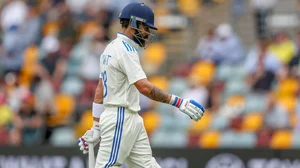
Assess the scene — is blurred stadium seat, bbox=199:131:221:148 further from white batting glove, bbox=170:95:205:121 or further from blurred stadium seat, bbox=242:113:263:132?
white batting glove, bbox=170:95:205:121

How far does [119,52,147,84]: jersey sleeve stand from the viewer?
6523 mm

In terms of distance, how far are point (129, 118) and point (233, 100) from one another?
5576mm

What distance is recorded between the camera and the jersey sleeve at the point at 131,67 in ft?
21.4

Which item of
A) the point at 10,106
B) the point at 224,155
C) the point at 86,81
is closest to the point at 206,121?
the point at 224,155

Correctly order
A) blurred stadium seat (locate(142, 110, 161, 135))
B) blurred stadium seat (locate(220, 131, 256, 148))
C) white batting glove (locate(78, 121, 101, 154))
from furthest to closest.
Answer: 1. blurred stadium seat (locate(142, 110, 161, 135))
2. blurred stadium seat (locate(220, 131, 256, 148))
3. white batting glove (locate(78, 121, 101, 154))

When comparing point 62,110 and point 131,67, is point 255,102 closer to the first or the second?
point 62,110

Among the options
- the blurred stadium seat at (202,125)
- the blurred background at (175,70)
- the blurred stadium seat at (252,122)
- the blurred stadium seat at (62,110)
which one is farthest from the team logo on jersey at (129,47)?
the blurred stadium seat at (62,110)

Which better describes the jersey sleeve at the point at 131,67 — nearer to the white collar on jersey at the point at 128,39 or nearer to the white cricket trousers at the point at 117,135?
the white collar on jersey at the point at 128,39

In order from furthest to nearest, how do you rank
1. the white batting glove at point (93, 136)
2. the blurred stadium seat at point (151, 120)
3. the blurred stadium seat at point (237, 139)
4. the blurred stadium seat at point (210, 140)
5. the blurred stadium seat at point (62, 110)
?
the blurred stadium seat at point (62, 110), the blurred stadium seat at point (151, 120), the blurred stadium seat at point (210, 140), the blurred stadium seat at point (237, 139), the white batting glove at point (93, 136)

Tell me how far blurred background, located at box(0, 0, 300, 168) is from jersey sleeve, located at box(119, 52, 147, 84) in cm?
443

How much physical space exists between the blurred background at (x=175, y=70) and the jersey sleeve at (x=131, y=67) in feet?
14.5

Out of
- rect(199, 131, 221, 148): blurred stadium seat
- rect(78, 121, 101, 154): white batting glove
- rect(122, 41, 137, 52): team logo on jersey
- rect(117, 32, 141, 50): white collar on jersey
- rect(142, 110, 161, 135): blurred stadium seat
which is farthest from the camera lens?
rect(142, 110, 161, 135): blurred stadium seat

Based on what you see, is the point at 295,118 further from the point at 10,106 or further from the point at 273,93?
the point at 10,106

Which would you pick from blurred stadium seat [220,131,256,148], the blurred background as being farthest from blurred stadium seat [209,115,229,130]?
blurred stadium seat [220,131,256,148]
